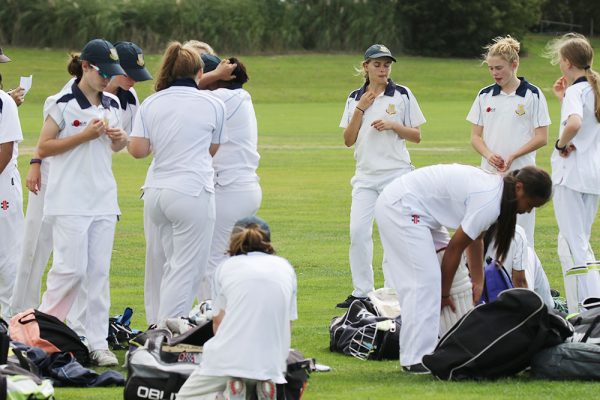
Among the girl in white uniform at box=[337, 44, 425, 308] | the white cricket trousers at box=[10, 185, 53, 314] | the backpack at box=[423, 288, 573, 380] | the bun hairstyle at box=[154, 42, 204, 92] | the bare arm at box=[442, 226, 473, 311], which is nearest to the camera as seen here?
the backpack at box=[423, 288, 573, 380]

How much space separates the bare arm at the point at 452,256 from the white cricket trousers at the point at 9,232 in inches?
146

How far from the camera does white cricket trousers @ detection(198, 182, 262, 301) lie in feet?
34.1

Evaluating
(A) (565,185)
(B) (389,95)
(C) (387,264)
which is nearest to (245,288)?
(C) (387,264)

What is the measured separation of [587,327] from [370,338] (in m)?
1.61

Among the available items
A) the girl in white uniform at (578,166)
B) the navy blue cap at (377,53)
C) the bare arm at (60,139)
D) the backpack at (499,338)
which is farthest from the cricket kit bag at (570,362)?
Result: the navy blue cap at (377,53)

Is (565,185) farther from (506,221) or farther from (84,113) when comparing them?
(84,113)

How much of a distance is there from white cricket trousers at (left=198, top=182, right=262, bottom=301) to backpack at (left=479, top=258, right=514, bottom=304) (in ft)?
6.71

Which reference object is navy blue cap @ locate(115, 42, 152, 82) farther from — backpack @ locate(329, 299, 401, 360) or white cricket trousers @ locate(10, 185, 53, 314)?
backpack @ locate(329, 299, 401, 360)

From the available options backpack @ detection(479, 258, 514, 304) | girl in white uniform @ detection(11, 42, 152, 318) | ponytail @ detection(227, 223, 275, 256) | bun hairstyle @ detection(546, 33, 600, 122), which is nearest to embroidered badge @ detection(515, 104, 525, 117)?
bun hairstyle @ detection(546, 33, 600, 122)

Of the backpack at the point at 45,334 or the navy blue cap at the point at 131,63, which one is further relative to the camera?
the navy blue cap at the point at 131,63

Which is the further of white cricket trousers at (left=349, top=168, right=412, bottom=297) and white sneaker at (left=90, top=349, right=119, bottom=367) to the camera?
white cricket trousers at (left=349, top=168, right=412, bottom=297)

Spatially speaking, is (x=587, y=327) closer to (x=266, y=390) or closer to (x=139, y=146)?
(x=266, y=390)

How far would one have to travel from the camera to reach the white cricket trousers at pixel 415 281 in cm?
872

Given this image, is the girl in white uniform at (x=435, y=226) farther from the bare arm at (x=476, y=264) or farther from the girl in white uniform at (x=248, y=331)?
the girl in white uniform at (x=248, y=331)
